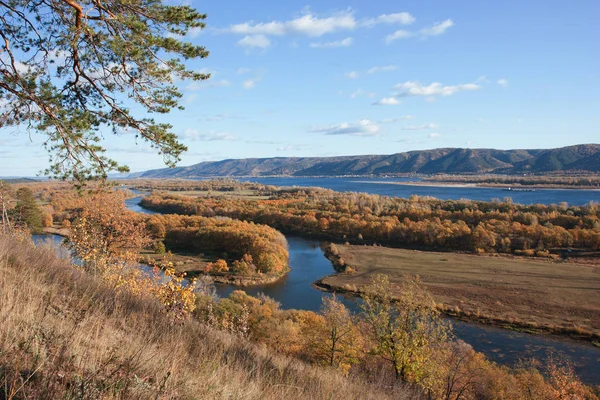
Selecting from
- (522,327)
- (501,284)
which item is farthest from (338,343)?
(501,284)

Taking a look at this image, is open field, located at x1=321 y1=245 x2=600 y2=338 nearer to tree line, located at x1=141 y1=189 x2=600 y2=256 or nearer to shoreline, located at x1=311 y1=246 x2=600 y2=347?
shoreline, located at x1=311 y1=246 x2=600 y2=347

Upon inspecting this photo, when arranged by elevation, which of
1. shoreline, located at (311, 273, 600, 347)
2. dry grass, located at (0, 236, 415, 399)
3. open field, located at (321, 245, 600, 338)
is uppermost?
dry grass, located at (0, 236, 415, 399)

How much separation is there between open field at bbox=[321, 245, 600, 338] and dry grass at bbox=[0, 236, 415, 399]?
3268 cm

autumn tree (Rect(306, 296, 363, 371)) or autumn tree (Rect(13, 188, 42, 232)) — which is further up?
autumn tree (Rect(13, 188, 42, 232))

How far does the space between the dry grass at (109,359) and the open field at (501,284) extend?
107ft

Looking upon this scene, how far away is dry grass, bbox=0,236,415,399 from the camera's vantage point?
2459 millimetres

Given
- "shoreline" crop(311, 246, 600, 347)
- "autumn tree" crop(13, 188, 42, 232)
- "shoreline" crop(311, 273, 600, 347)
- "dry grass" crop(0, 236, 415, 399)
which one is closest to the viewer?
"dry grass" crop(0, 236, 415, 399)

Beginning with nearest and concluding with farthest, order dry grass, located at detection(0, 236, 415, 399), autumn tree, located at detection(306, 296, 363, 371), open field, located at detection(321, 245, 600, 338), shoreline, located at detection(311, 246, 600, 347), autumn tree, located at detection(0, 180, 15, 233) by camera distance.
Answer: dry grass, located at detection(0, 236, 415, 399) < autumn tree, located at detection(0, 180, 15, 233) < autumn tree, located at detection(306, 296, 363, 371) < shoreline, located at detection(311, 246, 600, 347) < open field, located at detection(321, 245, 600, 338)

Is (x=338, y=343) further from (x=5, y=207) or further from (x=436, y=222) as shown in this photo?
(x=436, y=222)

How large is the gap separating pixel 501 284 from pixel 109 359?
44.1m

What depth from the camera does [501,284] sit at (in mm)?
39906

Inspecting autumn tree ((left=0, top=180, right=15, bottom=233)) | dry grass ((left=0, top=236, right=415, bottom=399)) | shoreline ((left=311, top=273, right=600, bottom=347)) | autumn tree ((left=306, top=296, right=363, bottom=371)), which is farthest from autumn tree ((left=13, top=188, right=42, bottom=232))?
shoreline ((left=311, top=273, right=600, bottom=347))

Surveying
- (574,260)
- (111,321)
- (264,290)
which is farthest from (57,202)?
(574,260)

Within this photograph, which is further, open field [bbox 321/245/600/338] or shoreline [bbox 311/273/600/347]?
open field [bbox 321/245/600/338]
